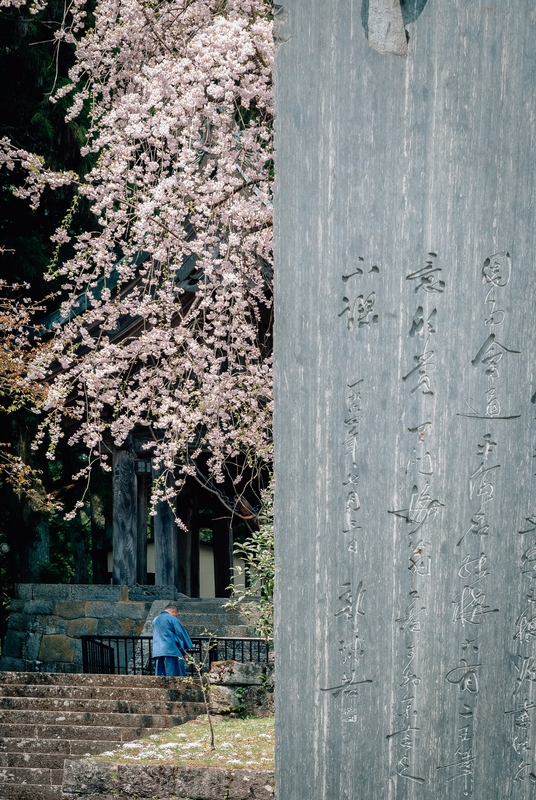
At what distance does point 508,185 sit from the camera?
10.1ft

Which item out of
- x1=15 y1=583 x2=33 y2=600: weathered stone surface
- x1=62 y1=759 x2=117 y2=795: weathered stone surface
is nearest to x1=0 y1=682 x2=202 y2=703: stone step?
x1=62 y1=759 x2=117 y2=795: weathered stone surface

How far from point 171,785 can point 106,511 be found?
11.8 m

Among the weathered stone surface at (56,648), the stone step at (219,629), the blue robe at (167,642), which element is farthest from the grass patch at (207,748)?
the weathered stone surface at (56,648)

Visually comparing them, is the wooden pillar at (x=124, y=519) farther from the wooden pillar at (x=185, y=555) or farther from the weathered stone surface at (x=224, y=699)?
the weathered stone surface at (x=224, y=699)

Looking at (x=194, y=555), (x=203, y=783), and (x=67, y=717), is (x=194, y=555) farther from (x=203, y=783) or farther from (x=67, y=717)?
(x=203, y=783)

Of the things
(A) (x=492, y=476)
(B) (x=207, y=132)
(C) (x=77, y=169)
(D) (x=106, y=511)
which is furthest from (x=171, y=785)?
(D) (x=106, y=511)

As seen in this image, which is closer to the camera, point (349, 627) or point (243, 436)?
point (349, 627)

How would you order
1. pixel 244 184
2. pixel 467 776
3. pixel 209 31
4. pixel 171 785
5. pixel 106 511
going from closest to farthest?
pixel 467 776, pixel 171 785, pixel 209 31, pixel 244 184, pixel 106 511

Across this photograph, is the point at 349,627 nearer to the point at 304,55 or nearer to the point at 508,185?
the point at 508,185

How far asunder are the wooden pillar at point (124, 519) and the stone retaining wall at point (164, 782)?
6.68 meters

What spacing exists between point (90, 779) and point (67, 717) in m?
A: 2.45

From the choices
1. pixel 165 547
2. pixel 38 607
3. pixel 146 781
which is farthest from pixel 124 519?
pixel 146 781

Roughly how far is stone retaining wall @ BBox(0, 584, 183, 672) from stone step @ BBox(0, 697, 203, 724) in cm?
355

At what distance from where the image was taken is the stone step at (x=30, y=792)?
7.14m
